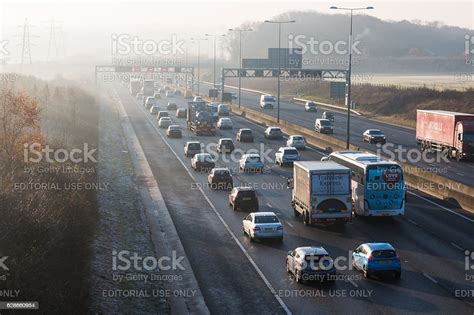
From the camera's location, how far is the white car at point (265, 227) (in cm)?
3425

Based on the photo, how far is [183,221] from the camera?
131 feet

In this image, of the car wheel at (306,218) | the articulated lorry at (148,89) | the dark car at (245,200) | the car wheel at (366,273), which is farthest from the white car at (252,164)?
the articulated lorry at (148,89)

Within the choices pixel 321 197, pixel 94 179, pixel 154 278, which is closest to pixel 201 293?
pixel 154 278

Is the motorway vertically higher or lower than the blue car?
lower

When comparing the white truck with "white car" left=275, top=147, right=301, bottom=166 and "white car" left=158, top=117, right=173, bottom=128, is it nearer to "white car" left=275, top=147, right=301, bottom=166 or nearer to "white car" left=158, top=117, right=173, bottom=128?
"white car" left=275, top=147, right=301, bottom=166

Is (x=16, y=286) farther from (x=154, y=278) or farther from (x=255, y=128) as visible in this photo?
(x=255, y=128)

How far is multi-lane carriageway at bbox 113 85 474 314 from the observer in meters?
25.5

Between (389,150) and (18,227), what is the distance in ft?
158

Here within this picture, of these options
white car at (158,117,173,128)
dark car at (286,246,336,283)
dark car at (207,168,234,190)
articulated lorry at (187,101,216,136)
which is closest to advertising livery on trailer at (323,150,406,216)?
dark car at (286,246,336,283)

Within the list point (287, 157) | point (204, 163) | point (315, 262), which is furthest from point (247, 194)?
point (287, 157)

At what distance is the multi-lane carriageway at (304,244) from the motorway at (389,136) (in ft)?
35.2

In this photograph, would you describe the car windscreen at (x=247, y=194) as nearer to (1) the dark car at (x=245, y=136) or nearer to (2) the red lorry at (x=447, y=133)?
(2) the red lorry at (x=447, y=133)

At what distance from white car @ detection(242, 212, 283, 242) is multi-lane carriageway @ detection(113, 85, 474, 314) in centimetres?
42

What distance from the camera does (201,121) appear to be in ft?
275
